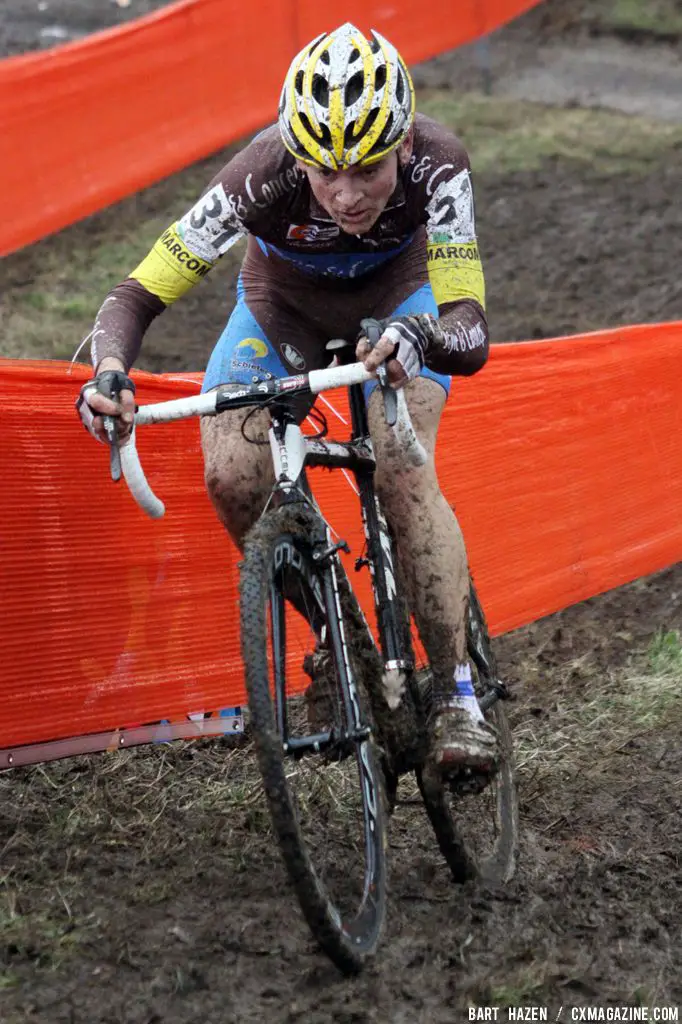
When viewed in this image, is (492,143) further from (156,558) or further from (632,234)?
(156,558)

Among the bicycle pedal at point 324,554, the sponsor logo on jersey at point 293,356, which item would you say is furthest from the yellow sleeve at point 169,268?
the bicycle pedal at point 324,554

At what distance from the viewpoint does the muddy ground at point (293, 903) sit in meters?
3.61

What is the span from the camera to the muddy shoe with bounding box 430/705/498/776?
4.07 m

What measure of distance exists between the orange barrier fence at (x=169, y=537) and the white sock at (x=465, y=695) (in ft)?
4.43

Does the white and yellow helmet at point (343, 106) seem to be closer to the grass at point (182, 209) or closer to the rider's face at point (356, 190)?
the rider's face at point (356, 190)

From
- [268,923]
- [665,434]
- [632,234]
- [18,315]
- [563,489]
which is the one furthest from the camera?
[632,234]

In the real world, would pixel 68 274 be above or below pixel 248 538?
below

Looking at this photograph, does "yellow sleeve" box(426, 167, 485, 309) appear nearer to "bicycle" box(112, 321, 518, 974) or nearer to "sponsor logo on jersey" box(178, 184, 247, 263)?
"bicycle" box(112, 321, 518, 974)

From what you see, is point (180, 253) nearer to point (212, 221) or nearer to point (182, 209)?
point (212, 221)

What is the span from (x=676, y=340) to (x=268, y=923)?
4458mm

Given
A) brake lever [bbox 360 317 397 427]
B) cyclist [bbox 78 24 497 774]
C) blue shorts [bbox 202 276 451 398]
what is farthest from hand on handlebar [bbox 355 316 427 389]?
blue shorts [bbox 202 276 451 398]

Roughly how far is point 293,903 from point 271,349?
165 cm

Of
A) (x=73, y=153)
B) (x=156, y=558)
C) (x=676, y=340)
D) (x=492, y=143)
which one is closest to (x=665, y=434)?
(x=676, y=340)

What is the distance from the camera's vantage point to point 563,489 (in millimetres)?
A: 6941
